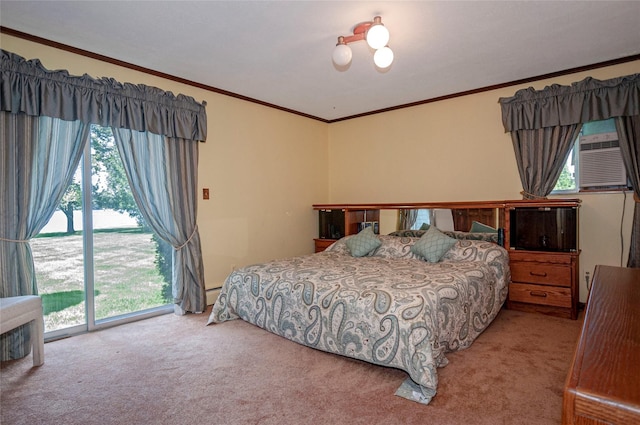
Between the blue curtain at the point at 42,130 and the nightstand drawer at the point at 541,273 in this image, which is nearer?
the blue curtain at the point at 42,130

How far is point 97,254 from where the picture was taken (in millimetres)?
3213

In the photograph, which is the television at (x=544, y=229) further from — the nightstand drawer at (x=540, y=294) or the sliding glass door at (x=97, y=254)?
the sliding glass door at (x=97, y=254)

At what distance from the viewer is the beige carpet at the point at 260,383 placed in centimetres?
183

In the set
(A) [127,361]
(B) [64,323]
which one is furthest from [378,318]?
(B) [64,323]

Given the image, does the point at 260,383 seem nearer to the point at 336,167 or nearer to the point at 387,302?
the point at 387,302


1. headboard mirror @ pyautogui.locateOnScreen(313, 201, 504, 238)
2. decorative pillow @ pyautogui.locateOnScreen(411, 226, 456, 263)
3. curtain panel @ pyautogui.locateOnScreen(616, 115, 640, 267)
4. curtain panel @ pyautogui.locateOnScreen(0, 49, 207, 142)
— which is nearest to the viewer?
curtain panel @ pyautogui.locateOnScreen(0, 49, 207, 142)

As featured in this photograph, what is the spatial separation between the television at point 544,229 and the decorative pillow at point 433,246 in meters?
0.71

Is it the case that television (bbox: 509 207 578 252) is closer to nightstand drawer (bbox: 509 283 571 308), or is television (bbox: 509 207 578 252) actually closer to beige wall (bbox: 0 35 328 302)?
nightstand drawer (bbox: 509 283 571 308)

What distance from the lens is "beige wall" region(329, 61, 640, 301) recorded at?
3420mm

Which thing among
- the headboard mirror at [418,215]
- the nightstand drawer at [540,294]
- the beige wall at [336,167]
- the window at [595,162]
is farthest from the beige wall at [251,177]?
the window at [595,162]

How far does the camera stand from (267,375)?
226cm

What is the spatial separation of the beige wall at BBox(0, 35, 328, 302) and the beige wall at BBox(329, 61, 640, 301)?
2.01 feet

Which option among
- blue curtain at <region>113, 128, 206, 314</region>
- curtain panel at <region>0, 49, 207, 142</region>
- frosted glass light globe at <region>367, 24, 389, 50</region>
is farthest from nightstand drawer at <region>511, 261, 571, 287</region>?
curtain panel at <region>0, 49, 207, 142</region>

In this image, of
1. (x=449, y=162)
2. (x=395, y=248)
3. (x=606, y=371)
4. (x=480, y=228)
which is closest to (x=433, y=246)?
→ (x=395, y=248)
